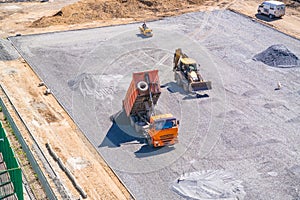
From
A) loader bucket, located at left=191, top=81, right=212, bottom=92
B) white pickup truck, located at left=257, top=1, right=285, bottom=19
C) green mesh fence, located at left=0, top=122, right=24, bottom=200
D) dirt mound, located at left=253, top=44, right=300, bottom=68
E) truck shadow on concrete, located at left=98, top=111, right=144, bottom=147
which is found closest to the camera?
green mesh fence, located at left=0, top=122, right=24, bottom=200

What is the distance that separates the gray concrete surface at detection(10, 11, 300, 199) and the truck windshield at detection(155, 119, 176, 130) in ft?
4.61

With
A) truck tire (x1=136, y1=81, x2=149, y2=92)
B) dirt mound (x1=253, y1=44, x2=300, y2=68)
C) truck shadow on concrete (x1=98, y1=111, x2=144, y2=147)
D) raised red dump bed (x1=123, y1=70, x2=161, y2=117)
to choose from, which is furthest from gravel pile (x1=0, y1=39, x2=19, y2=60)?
dirt mound (x1=253, y1=44, x2=300, y2=68)

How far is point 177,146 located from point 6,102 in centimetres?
1241

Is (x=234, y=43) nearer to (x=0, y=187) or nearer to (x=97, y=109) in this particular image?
(x=97, y=109)

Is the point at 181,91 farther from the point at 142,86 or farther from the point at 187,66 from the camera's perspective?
the point at 142,86

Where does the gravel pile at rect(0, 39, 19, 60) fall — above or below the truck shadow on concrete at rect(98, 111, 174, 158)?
above

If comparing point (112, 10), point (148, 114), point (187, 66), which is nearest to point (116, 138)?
point (148, 114)

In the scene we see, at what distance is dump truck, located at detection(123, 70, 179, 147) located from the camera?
25562 millimetres

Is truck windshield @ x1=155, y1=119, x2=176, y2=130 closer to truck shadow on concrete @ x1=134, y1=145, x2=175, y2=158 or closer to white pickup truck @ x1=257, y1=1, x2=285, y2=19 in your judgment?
truck shadow on concrete @ x1=134, y1=145, x2=175, y2=158

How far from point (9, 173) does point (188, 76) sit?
49.6 feet

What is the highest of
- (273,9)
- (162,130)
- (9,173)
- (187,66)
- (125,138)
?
(273,9)

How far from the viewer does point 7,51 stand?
1533 inches

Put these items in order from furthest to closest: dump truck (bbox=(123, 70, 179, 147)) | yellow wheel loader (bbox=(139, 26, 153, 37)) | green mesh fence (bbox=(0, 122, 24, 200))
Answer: yellow wheel loader (bbox=(139, 26, 153, 37))
dump truck (bbox=(123, 70, 179, 147))
green mesh fence (bbox=(0, 122, 24, 200))

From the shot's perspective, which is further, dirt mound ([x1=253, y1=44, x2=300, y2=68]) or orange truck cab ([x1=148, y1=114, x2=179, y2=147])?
dirt mound ([x1=253, y1=44, x2=300, y2=68])
